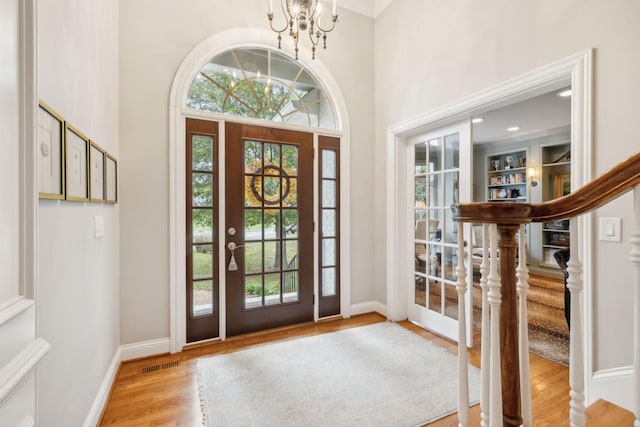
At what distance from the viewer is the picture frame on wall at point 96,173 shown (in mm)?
1637

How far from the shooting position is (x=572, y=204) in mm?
832

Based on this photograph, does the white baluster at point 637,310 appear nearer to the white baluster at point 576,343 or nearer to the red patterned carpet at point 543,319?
the white baluster at point 576,343

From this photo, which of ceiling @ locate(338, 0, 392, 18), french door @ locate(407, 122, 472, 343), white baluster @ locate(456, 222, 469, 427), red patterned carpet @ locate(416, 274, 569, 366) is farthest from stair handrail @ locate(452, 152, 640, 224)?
ceiling @ locate(338, 0, 392, 18)

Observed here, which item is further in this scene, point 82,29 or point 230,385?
point 230,385

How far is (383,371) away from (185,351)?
5.57 ft

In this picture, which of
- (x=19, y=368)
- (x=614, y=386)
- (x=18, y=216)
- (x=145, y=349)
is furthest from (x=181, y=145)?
(x=614, y=386)

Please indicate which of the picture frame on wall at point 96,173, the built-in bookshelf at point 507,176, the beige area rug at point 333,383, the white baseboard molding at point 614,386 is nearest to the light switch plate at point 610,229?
the white baseboard molding at point 614,386

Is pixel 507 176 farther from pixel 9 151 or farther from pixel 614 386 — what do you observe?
pixel 9 151

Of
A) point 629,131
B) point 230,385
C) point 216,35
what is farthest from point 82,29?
point 629,131

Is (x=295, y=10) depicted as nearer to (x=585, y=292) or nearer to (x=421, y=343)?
(x=585, y=292)

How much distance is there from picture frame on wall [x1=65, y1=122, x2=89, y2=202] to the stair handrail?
1654mm

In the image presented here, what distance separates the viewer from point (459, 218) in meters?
0.97

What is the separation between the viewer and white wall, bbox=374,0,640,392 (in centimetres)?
158

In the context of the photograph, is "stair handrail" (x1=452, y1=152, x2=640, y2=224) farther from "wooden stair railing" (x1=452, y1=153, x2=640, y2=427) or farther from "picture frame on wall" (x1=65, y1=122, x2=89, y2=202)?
"picture frame on wall" (x1=65, y1=122, x2=89, y2=202)
